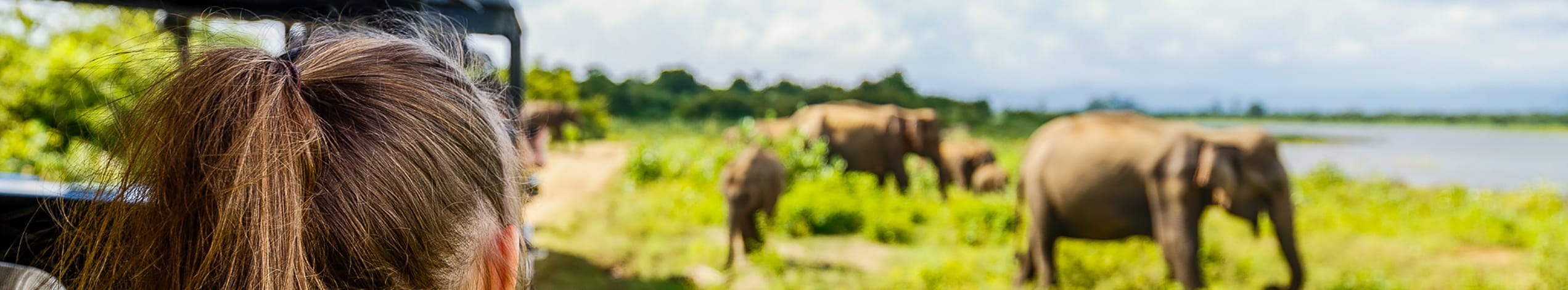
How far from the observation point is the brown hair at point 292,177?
66cm

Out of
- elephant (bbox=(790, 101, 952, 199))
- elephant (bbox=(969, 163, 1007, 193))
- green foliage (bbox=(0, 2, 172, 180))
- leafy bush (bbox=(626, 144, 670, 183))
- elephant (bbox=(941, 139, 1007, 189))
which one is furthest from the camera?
elephant (bbox=(941, 139, 1007, 189))

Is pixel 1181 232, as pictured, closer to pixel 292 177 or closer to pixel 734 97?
pixel 292 177

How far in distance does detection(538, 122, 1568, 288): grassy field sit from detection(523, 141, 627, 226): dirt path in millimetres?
405

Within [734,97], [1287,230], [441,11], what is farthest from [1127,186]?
[734,97]

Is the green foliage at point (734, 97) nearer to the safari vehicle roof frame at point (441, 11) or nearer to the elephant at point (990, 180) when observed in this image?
the elephant at point (990, 180)

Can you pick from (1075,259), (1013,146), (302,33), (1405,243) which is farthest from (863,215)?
(1013,146)

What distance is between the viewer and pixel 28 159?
4.79 m

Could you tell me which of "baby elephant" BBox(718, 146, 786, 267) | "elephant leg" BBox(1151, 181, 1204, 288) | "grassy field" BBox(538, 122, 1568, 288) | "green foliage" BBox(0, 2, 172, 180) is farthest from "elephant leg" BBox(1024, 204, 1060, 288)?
"green foliage" BBox(0, 2, 172, 180)

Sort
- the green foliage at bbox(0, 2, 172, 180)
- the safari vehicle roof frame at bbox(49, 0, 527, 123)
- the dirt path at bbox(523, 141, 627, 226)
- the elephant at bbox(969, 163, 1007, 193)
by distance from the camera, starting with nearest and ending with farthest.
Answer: the safari vehicle roof frame at bbox(49, 0, 527, 123) → the green foliage at bbox(0, 2, 172, 180) → the dirt path at bbox(523, 141, 627, 226) → the elephant at bbox(969, 163, 1007, 193)

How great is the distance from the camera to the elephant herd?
4570 mm

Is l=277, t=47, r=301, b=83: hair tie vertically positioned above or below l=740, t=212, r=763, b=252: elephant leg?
above

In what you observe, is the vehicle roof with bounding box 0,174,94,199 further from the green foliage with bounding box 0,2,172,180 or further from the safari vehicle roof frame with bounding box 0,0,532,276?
the green foliage with bounding box 0,2,172,180

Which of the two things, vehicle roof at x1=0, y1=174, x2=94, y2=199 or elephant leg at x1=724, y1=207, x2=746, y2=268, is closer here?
vehicle roof at x1=0, y1=174, x2=94, y2=199

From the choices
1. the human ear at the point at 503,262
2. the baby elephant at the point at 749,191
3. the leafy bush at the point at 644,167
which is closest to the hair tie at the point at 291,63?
the human ear at the point at 503,262
